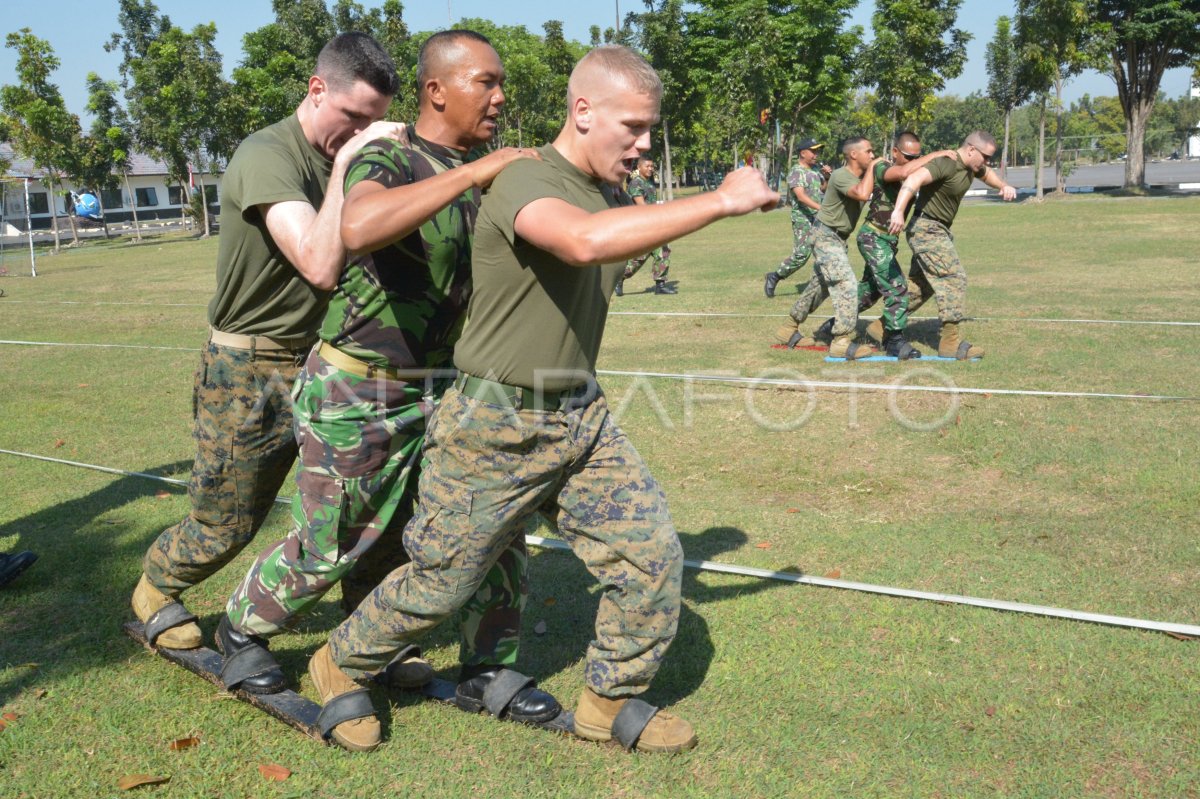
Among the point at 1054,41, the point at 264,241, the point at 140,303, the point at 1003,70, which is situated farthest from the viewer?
the point at 1003,70

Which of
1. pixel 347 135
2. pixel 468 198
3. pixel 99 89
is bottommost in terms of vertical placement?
pixel 468 198

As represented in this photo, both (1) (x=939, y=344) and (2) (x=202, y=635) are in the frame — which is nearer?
(2) (x=202, y=635)

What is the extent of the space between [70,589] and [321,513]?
2.19 meters

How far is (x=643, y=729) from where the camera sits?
10.9ft


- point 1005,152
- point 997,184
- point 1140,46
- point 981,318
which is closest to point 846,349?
point 997,184

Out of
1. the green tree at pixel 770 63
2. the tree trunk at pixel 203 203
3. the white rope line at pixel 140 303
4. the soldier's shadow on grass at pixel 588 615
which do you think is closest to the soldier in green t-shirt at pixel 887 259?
the soldier's shadow on grass at pixel 588 615

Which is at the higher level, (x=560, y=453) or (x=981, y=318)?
(x=560, y=453)

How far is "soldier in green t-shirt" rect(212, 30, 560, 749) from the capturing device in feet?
11.2

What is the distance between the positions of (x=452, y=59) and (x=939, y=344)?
767 centimetres

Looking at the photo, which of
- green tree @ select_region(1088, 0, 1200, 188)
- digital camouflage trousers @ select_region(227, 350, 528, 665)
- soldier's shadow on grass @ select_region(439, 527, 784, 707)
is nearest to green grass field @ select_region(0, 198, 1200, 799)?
soldier's shadow on grass @ select_region(439, 527, 784, 707)

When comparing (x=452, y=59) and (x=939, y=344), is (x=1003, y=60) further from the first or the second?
(x=452, y=59)

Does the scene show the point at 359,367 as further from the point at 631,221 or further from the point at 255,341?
the point at 631,221

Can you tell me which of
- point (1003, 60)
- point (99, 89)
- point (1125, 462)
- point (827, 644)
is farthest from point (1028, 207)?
point (99, 89)

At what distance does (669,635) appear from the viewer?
10.7 ft
